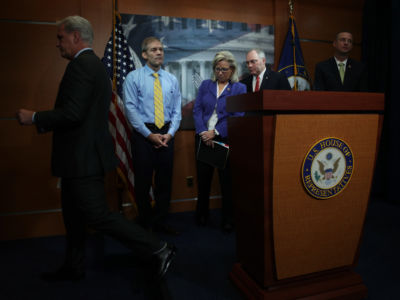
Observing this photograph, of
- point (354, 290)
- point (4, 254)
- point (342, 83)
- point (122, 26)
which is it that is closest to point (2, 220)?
point (4, 254)

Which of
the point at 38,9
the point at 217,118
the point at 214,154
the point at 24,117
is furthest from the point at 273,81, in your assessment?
the point at 38,9

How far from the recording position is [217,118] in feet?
8.53

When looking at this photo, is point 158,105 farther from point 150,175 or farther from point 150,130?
point 150,175

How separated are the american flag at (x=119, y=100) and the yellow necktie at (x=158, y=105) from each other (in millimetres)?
355

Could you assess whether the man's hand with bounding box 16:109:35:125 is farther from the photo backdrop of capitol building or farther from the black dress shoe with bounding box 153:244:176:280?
the photo backdrop of capitol building

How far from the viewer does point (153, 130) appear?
2.39 metres

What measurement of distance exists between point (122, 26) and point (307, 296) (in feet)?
8.81

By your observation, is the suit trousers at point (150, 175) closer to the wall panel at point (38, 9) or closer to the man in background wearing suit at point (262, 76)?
the man in background wearing suit at point (262, 76)

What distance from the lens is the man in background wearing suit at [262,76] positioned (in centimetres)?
270

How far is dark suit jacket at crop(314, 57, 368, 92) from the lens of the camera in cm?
298

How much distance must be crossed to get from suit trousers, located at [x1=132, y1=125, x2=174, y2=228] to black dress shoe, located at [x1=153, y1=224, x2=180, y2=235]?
0.11 ft

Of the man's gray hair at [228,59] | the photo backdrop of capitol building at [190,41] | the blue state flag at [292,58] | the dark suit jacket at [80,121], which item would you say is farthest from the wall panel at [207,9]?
the dark suit jacket at [80,121]

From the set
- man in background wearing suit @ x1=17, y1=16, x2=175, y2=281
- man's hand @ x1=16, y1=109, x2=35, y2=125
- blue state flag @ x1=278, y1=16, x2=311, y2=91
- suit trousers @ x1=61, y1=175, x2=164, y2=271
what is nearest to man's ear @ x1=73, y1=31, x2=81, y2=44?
man in background wearing suit @ x1=17, y1=16, x2=175, y2=281

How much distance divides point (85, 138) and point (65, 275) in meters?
0.91
